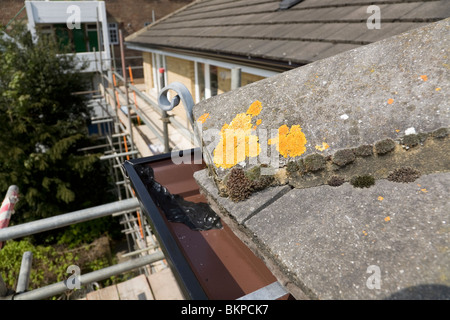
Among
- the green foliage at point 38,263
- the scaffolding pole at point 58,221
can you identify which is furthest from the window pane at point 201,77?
the scaffolding pole at point 58,221

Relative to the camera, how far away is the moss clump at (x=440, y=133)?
1271 mm

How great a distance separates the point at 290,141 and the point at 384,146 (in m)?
0.42

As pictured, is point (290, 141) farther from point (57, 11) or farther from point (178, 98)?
point (57, 11)

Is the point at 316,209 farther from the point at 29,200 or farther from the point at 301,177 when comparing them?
the point at 29,200

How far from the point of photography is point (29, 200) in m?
8.85

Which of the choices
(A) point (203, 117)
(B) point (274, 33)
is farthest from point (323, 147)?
(B) point (274, 33)

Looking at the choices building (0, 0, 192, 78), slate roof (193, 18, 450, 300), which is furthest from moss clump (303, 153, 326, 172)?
building (0, 0, 192, 78)

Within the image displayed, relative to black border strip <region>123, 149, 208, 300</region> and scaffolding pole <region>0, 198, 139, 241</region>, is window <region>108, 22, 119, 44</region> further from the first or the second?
black border strip <region>123, 149, 208, 300</region>

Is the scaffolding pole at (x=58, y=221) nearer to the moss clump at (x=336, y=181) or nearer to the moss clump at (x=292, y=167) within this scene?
the moss clump at (x=292, y=167)

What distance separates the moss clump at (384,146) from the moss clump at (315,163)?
24cm

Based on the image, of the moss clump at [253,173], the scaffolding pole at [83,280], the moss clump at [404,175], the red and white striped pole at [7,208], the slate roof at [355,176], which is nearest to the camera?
the slate roof at [355,176]

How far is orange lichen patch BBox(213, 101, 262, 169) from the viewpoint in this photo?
60.7 inches

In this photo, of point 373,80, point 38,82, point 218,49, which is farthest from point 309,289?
point 38,82
